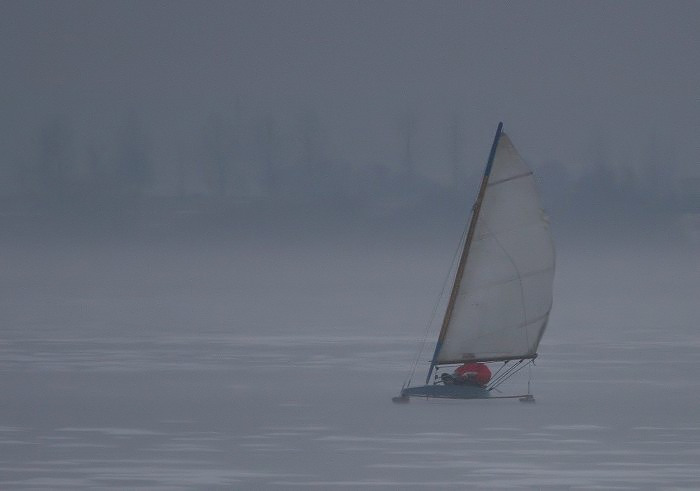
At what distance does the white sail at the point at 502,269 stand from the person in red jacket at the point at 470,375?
618 mm

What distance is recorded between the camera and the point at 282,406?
138 ft

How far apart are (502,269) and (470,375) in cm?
237

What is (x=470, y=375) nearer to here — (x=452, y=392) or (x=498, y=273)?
(x=452, y=392)

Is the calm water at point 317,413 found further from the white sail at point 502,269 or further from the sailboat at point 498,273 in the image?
the white sail at point 502,269

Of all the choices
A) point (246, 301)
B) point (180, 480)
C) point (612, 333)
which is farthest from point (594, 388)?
point (246, 301)

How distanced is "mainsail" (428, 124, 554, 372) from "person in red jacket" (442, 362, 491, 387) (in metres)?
0.61

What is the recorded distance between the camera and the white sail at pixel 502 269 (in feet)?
133

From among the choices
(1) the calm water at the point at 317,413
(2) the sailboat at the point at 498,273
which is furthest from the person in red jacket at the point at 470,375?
(1) the calm water at the point at 317,413

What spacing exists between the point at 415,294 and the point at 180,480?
98.1m

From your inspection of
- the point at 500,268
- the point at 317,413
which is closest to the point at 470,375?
the point at 500,268

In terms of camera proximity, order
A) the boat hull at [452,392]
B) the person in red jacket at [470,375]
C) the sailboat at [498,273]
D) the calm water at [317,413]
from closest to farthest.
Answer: the calm water at [317,413], the sailboat at [498,273], the boat hull at [452,392], the person in red jacket at [470,375]

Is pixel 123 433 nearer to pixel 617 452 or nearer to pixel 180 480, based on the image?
pixel 180 480

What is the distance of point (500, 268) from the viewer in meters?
40.9

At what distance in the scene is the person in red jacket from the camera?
135ft
